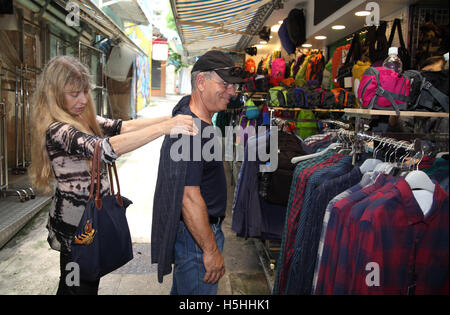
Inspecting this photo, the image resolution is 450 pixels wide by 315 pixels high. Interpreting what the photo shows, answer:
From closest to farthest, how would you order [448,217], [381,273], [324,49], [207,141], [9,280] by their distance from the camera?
[448,217], [381,273], [207,141], [9,280], [324,49]

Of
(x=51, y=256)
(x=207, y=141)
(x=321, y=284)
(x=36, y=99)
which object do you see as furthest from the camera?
(x=51, y=256)

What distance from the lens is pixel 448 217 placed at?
0.89 meters

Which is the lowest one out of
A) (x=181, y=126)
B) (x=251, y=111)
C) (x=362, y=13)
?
(x=181, y=126)

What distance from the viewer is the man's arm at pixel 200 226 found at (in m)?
1.64

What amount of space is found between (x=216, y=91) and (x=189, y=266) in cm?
92

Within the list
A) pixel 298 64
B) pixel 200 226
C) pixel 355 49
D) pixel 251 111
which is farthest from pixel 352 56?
pixel 200 226

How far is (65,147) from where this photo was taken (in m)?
1.83

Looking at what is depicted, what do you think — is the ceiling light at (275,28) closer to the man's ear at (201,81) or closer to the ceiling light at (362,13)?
the ceiling light at (362,13)

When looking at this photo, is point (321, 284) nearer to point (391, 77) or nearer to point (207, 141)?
point (207, 141)

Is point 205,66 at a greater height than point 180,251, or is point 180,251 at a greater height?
point 205,66

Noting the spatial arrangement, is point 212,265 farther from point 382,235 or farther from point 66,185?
point 66,185

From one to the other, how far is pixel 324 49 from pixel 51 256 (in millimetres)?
5723

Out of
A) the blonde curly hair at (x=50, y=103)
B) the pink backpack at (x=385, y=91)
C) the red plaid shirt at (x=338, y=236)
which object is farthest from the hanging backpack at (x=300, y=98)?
the blonde curly hair at (x=50, y=103)
